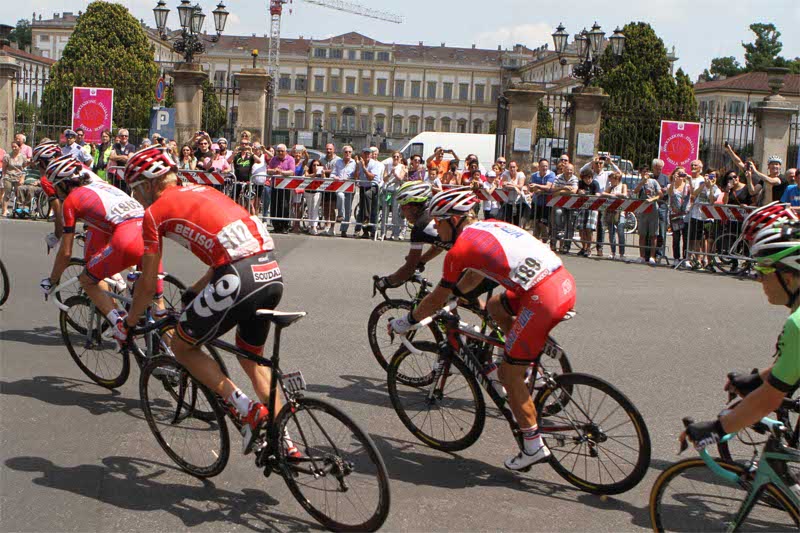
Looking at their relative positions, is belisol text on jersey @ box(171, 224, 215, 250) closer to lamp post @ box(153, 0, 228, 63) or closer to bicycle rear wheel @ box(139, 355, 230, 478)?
bicycle rear wheel @ box(139, 355, 230, 478)

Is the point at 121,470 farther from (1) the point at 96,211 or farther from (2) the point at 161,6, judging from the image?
(2) the point at 161,6

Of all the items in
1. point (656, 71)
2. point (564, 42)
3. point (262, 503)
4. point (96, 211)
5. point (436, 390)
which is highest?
point (656, 71)

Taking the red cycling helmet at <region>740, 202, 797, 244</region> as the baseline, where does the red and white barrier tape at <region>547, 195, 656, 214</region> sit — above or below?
above

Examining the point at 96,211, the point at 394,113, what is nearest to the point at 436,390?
the point at 96,211

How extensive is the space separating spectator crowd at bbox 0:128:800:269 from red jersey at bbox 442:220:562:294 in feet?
38.7

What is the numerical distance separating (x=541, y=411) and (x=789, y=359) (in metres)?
2.23

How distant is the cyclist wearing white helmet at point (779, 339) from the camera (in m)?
3.88

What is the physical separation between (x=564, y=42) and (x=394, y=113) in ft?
346

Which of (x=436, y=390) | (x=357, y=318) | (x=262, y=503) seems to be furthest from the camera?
(x=357, y=318)

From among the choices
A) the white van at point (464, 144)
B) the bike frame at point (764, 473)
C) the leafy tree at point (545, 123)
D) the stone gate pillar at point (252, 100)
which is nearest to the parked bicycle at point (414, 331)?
the bike frame at point (764, 473)

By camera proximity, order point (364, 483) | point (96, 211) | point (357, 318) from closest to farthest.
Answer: point (364, 483) → point (96, 211) → point (357, 318)

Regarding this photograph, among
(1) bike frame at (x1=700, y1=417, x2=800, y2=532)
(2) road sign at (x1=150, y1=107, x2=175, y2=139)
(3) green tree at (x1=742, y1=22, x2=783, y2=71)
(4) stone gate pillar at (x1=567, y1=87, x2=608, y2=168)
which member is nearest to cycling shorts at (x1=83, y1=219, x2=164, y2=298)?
(1) bike frame at (x1=700, y1=417, x2=800, y2=532)

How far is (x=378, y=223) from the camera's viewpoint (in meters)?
19.2

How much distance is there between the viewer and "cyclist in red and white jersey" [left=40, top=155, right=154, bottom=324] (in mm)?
7477
